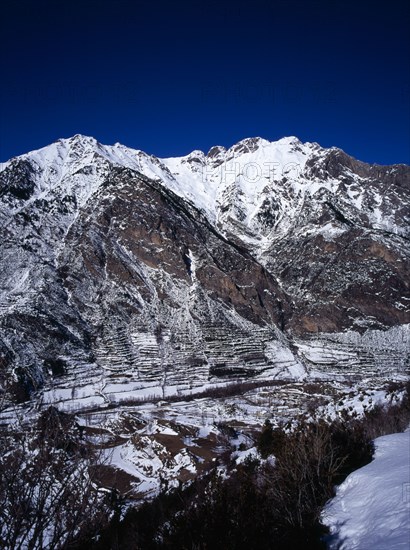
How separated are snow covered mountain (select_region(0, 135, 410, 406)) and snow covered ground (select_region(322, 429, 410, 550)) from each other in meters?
83.9

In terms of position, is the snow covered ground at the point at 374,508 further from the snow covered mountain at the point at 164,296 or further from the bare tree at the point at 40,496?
the snow covered mountain at the point at 164,296

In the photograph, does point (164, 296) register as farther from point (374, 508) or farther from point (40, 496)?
point (40, 496)

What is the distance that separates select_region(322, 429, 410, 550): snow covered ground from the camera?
22.9ft

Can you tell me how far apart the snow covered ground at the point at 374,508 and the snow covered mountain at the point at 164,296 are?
83900 millimetres

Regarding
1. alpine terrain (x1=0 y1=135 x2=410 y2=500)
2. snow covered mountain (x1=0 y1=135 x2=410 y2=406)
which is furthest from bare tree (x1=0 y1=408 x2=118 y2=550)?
snow covered mountain (x1=0 y1=135 x2=410 y2=406)

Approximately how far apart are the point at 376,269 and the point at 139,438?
14954cm

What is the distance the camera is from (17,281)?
13088cm

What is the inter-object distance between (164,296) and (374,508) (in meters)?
140

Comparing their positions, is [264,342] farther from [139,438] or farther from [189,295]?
[139,438]

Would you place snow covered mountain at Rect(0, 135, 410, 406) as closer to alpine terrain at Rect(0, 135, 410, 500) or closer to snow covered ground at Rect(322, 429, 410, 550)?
alpine terrain at Rect(0, 135, 410, 500)

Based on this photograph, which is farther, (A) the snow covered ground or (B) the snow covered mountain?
(B) the snow covered mountain

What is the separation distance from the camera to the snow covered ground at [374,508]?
6.99 metres

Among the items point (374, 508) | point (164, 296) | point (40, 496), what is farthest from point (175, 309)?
point (40, 496)

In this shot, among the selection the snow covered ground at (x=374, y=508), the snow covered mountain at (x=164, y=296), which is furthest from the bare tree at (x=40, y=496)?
the snow covered mountain at (x=164, y=296)
